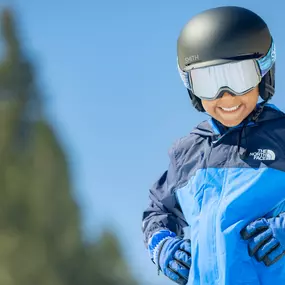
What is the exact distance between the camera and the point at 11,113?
26.1m

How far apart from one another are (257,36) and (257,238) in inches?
22.6

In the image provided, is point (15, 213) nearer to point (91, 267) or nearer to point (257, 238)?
point (91, 267)

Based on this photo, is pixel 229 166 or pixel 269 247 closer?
pixel 269 247

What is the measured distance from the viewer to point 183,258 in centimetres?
239

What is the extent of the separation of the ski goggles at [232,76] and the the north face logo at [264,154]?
18 centimetres

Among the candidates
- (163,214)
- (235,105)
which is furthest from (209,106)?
(163,214)

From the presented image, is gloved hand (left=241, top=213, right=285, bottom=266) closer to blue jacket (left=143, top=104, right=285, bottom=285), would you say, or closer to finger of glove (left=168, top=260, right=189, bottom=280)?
blue jacket (left=143, top=104, right=285, bottom=285)

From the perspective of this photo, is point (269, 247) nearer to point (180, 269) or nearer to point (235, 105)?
point (180, 269)

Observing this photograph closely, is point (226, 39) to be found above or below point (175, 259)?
above

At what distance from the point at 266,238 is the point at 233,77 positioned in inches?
18.3

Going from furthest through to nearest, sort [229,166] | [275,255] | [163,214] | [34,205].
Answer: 1. [34,205]
2. [163,214]
3. [229,166]
4. [275,255]

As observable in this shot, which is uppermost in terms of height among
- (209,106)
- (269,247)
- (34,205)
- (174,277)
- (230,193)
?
(209,106)

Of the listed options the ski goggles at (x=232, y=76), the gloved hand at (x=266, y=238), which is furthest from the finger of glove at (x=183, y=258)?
the ski goggles at (x=232, y=76)

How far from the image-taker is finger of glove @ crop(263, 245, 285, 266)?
2234mm
